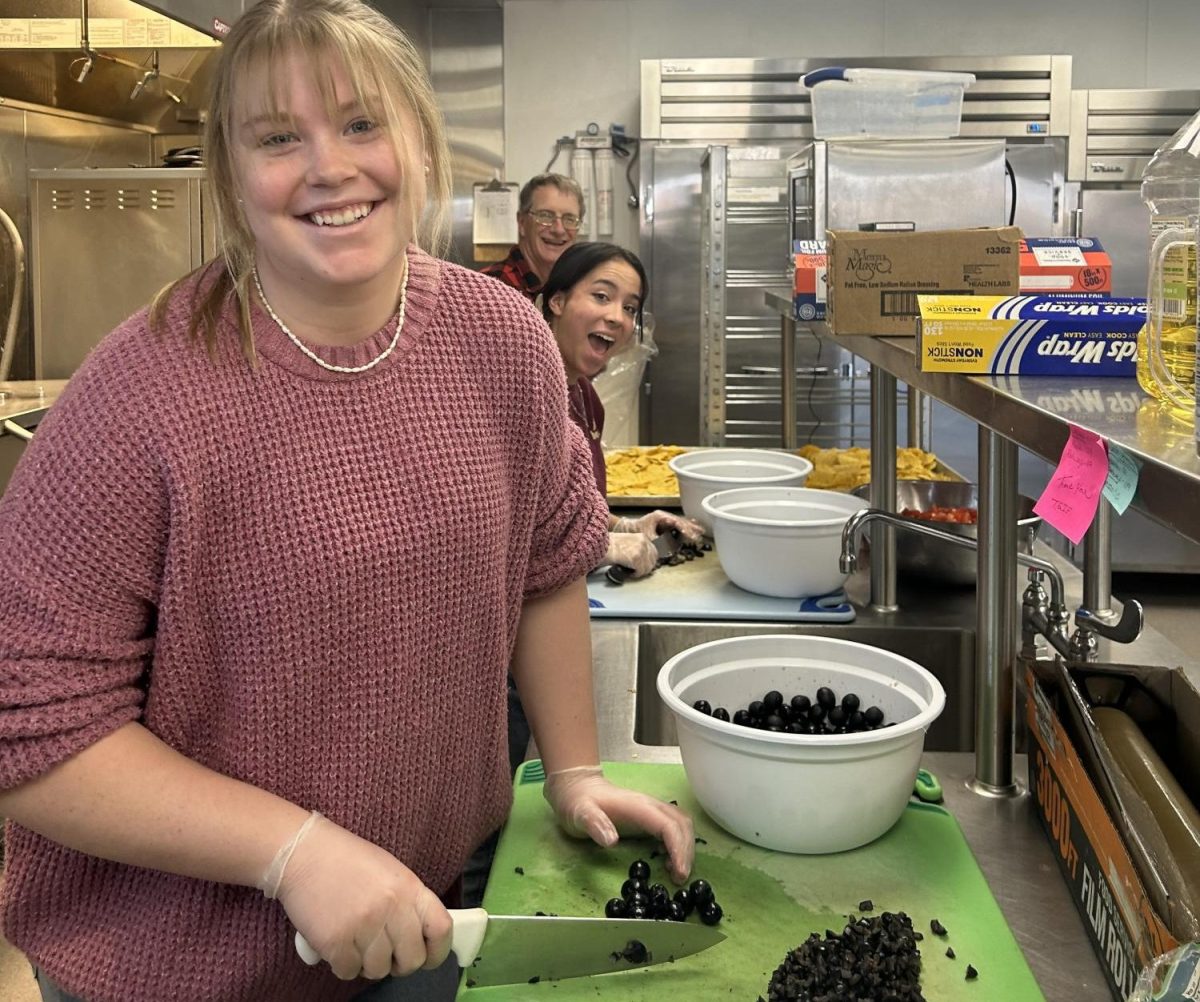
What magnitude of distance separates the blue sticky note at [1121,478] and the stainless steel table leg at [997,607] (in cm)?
67

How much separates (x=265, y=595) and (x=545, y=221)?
10.9 ft

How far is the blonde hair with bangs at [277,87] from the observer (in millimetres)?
1060

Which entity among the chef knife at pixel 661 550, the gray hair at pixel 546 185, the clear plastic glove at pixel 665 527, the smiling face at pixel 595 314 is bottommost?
the chef knife at pixel 661 550

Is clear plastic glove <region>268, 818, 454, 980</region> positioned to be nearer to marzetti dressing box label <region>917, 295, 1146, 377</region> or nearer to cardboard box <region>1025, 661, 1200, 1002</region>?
Result: cardboard box <region>1025, 661, 1200, 1002</region>

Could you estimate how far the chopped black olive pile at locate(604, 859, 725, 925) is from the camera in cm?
113

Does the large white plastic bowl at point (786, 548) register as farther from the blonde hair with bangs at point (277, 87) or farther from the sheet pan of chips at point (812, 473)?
the blonde hair with bangs at point (277, 87)

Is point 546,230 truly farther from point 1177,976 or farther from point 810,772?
point 1177,976

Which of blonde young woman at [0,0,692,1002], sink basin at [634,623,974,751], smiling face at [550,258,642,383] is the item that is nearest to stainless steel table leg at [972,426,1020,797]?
blonde young woman at [0,0,692,1002]

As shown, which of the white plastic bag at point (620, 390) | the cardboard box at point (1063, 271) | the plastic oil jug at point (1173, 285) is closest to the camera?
the plastic oil jug at point (1173, 285)

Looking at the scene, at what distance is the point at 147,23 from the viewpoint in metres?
3.47

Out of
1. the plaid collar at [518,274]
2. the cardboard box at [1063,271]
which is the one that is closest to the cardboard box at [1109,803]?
the cardboard box at [1063,271]

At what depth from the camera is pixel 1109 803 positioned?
1050mm

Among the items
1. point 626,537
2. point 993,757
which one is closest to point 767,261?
point 626,537

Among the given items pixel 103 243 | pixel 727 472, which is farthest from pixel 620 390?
pixel 103 243
